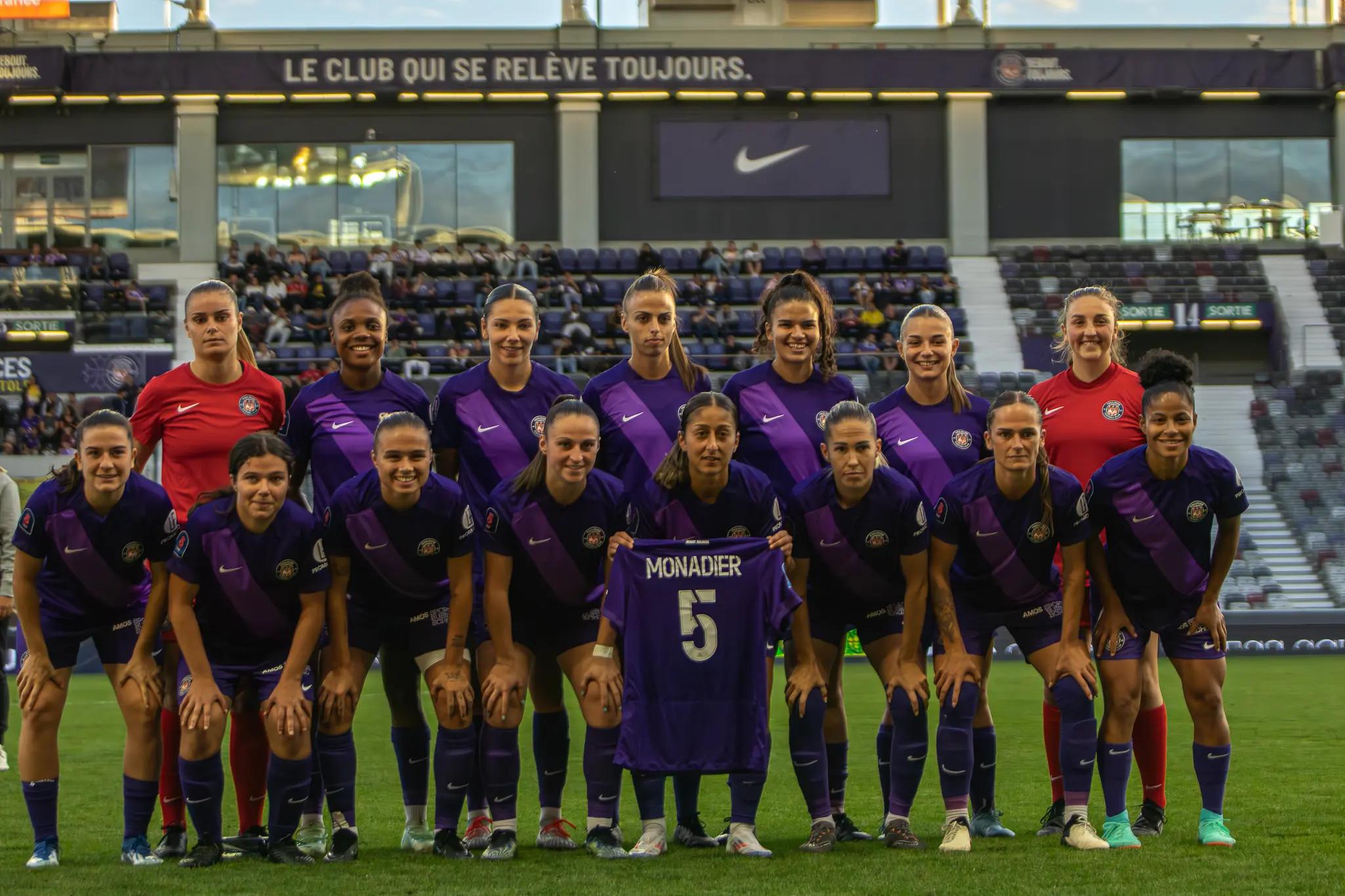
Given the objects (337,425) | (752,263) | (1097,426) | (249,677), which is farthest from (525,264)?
(249,677)

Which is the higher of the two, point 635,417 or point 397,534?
point 635,417

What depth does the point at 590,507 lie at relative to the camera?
5.98 meters

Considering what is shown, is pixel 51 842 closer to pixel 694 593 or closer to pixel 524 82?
pixel 694 593

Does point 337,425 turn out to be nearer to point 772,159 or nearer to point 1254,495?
point 1254,495

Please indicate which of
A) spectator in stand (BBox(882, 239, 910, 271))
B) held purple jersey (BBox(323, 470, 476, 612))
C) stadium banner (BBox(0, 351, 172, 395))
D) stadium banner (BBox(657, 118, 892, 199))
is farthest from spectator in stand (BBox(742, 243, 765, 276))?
held purple jersey (BBox(323, 470, 476, 612))

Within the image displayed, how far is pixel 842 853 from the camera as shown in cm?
581

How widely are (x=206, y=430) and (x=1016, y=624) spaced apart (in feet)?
10.7

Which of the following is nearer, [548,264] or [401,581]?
[401,581]

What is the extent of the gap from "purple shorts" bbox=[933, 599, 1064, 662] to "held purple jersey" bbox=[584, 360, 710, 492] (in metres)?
1.34

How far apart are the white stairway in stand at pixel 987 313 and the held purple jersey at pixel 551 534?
20.4 metres

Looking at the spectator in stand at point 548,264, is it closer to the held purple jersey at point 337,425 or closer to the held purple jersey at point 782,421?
the held purple jersey at point 337,425

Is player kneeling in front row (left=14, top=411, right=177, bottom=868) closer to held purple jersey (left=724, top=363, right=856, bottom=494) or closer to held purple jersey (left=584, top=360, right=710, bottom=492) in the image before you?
held purple jersey (left=584, top=360, right=710, bottom=492)

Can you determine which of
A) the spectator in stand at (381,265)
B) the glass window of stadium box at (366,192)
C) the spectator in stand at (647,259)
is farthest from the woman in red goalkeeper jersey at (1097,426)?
the glass window of stadium box at (366,192)

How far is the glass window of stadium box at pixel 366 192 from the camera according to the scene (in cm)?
2958
